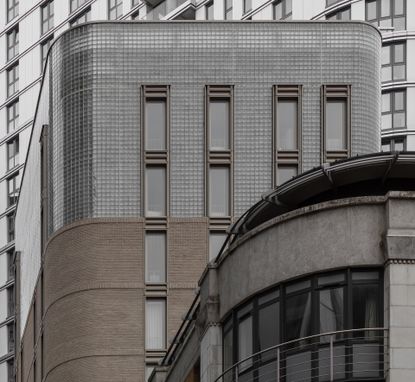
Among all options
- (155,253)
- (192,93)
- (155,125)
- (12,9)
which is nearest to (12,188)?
(12,9)

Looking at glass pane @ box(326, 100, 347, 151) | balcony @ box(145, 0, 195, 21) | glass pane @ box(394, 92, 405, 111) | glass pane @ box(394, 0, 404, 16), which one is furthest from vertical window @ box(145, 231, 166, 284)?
balcony @ box(145, 0, 195, 21)

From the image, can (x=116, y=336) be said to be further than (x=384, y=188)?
Yes

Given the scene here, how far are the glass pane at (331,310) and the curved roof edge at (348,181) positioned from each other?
3.13m

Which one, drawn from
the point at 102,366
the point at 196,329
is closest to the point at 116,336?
the point at 102,366

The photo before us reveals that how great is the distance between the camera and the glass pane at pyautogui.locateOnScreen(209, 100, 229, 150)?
2630 inches

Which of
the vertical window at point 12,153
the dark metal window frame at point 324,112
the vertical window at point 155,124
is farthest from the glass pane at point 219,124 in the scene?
the vertical window at point 12,153

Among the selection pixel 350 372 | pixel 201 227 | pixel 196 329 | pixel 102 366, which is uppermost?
pixel 201 227

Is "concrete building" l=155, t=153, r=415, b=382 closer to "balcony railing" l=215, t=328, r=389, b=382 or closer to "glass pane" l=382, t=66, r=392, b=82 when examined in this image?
"balcony railing" l=215, t=328, r=389, b=382

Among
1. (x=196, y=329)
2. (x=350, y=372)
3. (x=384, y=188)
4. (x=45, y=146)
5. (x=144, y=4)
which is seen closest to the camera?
(x=350, y=372)

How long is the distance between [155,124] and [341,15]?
3003 cm

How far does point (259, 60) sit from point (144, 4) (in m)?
40.1

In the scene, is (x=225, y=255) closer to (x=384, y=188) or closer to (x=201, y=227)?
(x=384, y=188)

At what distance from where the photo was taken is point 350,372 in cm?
3234

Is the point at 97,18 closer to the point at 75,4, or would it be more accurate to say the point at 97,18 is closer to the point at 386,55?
the point at 75,4
